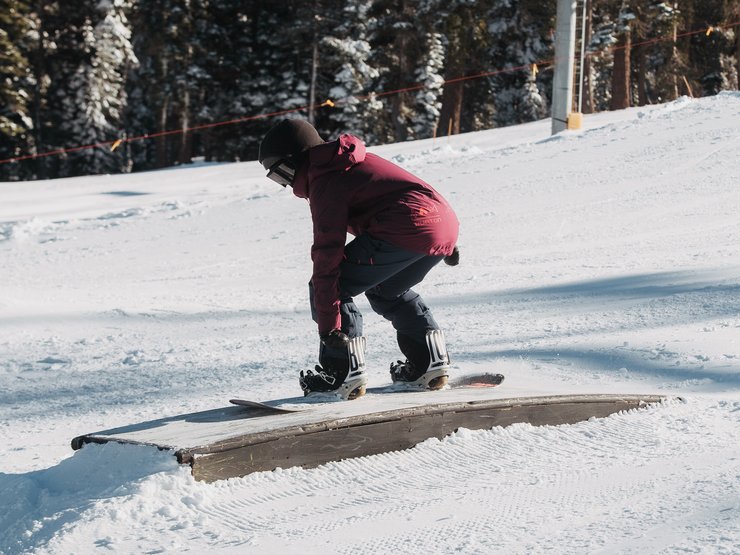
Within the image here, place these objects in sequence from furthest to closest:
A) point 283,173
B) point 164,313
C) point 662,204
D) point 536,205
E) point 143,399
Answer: point 536,205, point 662,204, point 164,313, point 143,399, point 283,173

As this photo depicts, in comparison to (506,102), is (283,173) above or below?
below

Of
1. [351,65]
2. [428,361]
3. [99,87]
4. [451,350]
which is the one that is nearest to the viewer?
[428,361]

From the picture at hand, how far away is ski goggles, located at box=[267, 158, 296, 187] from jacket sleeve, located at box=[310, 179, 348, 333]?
0.51ft

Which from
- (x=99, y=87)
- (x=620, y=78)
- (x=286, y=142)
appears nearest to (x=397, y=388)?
(x=286, y=142)

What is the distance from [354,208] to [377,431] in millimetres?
1085

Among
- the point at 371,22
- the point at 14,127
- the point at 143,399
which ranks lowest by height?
the point at 143,399

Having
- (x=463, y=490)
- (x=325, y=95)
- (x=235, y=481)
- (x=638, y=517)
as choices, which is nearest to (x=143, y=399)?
(x=235, y=481)

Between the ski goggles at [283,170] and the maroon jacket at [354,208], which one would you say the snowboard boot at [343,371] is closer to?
the maroon jacket at [354,208]

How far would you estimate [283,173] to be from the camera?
4211 millimetres

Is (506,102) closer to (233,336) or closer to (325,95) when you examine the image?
(325,95)

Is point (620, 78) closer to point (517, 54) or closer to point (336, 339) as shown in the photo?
point (517, 54)

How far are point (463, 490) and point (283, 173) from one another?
5.70ft

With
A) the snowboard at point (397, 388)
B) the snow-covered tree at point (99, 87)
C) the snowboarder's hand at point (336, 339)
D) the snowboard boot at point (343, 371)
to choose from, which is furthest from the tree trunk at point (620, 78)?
the snowboarder's hand at point (336, 339)

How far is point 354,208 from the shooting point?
13.9ft
